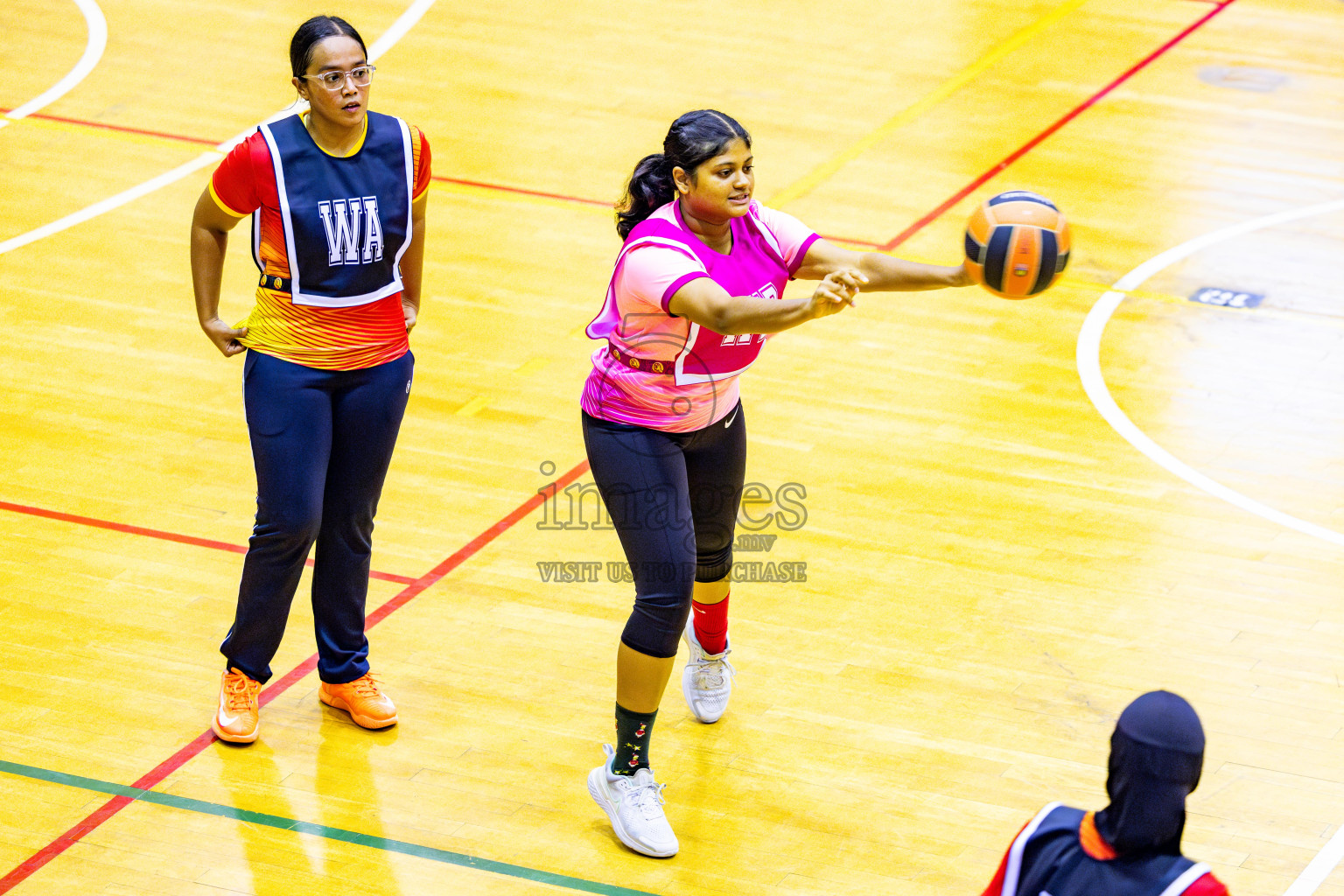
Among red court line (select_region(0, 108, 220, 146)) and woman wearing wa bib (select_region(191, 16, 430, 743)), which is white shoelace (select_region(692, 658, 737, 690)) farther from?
red court line (select_region(0, 108, 220, 146))

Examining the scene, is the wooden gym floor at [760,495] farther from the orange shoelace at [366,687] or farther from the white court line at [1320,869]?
the orange shoelace at [366,687]

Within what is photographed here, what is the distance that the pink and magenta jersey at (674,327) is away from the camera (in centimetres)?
461

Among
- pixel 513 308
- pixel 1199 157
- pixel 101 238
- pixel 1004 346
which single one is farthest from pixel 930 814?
pixel 1199 157

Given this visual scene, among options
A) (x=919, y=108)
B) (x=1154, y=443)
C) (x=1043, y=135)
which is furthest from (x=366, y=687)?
(x=919, y=108)

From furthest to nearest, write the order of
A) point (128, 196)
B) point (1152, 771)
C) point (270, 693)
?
point (128, 196) → point (270, 693) → point (1152, 771)

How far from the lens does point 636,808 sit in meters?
4.94

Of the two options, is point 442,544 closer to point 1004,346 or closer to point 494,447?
point 494,447

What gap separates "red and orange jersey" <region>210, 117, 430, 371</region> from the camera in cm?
486

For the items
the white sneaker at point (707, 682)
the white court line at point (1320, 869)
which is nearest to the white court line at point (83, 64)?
the white sneaker at point (707, 682)

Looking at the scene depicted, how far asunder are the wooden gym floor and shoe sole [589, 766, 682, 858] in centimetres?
4

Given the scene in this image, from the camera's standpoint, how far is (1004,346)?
8.34m

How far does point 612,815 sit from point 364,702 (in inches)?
38.2

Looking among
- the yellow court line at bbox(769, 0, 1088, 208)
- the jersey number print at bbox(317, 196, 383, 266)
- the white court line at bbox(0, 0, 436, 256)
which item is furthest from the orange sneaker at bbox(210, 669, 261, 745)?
the yellow court line at bbox(769, 0, 1088, 208)

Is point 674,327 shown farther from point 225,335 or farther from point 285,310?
point 225,335
